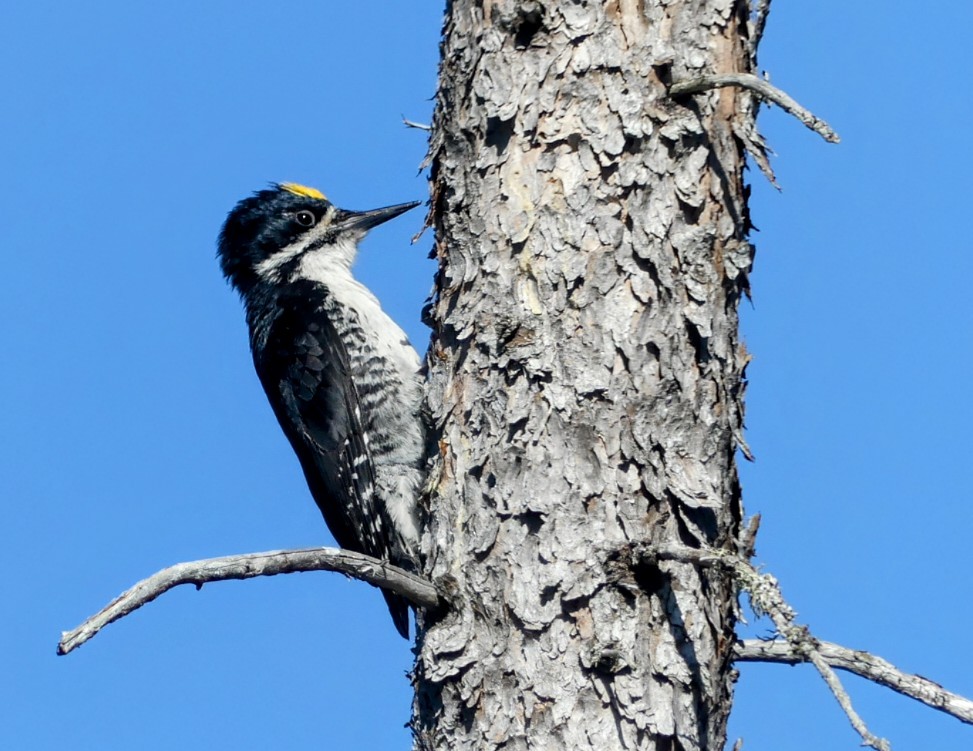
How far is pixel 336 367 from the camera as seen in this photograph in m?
5.28

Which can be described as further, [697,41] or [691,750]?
[697,41]

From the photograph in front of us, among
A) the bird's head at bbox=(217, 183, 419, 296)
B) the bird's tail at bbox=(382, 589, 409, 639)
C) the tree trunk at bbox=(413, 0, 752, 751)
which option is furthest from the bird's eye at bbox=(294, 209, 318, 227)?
the tree trunk at bbox=(413, 0, 752, 751)

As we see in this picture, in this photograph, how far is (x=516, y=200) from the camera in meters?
3.60

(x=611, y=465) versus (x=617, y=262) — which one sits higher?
(x=617, y=262)

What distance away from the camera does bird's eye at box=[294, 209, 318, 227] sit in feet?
19.7

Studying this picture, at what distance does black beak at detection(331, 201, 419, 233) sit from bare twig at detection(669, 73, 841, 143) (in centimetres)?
276

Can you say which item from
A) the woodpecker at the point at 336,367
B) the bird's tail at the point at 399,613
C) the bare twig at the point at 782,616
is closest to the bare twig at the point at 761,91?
the bare twig at the point at 782,616

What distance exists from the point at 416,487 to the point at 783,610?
2.46 meters

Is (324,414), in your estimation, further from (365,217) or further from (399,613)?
(365,217)

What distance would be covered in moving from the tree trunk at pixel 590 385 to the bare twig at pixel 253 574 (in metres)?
0.17

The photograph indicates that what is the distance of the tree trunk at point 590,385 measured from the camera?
3.21m

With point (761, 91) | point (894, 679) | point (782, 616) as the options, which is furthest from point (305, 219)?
point (782, 616)

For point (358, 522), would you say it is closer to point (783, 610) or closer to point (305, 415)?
point (305, 415)

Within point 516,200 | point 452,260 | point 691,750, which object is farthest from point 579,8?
point 691,750
